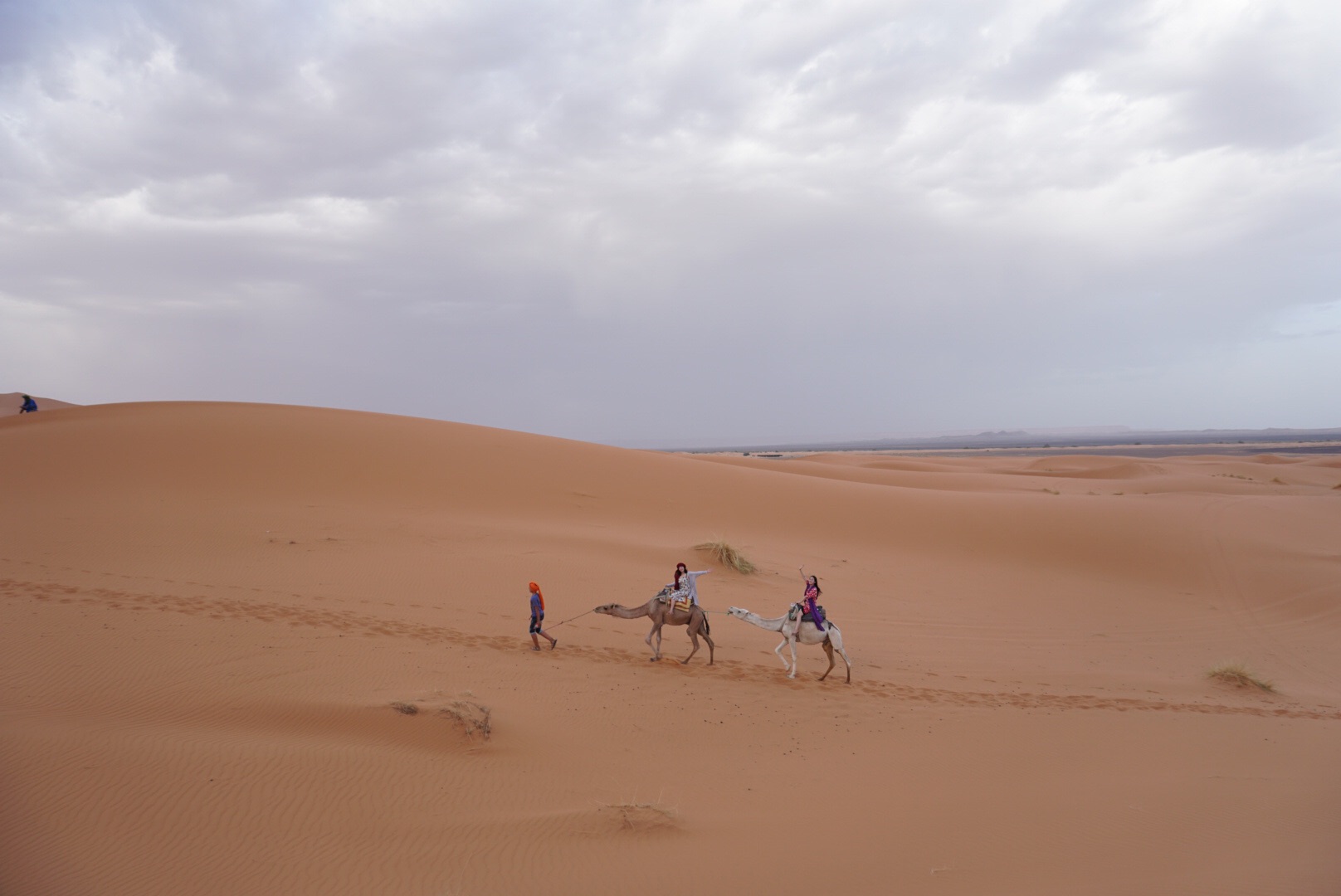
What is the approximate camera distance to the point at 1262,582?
663 inches

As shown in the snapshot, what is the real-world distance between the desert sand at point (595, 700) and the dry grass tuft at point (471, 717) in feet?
0.14

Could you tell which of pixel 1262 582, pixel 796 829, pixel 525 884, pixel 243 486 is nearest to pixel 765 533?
pixel 1262 582

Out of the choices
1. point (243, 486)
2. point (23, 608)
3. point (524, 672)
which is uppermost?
point (243, 486)

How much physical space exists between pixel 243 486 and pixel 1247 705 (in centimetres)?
1938

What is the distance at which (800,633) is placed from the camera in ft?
33.2

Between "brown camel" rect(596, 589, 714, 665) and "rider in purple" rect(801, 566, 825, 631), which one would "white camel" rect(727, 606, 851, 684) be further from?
"brown camel" rect(596, 589, 714, 665)

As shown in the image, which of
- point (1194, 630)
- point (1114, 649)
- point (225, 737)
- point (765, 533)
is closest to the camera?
point (225, 737)

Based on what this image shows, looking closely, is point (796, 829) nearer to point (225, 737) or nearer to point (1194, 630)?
point (225, 737)

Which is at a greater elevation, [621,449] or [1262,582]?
[621,449]

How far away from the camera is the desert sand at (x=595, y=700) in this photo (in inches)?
205

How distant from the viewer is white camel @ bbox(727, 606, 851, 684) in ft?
32.4

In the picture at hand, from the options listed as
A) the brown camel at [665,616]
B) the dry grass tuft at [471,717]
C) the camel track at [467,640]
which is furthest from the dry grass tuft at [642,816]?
the brown camel at [665,616]

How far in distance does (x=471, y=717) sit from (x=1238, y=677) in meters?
10.7

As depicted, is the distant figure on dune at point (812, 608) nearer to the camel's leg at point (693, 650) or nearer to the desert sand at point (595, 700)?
the desert sand at point (595, 700)
